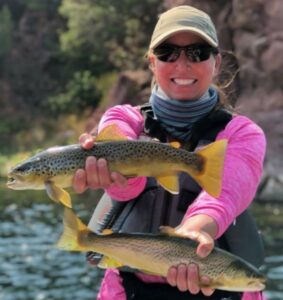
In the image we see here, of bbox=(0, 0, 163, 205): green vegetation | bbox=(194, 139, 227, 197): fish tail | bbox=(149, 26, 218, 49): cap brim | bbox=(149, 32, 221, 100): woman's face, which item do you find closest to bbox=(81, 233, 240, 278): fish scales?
bbox=(194, 139, 227, 197): fish tail

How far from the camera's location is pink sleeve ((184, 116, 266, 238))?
2.64 meters

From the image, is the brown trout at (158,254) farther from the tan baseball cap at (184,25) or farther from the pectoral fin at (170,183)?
the tan baseball cap at (184,25)

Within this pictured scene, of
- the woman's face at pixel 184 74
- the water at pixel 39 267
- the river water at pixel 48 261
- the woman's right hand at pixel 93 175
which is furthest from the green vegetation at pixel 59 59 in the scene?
the woman's right hand at pixel 93 175

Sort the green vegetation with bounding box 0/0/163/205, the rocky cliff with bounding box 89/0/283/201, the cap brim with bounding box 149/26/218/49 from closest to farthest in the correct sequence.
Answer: the cap brim with bounding box 149/26/218/49
the rocky cliff with bounding box 89/0/283/201
the green vegetation with bounding box 0/0/163/205

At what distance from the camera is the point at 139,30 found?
31.1 m

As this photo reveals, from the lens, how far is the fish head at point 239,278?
2.52 metres

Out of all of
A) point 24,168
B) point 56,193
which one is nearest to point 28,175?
point 24,168

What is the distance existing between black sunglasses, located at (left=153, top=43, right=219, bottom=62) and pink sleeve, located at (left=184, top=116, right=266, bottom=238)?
0.30 metres

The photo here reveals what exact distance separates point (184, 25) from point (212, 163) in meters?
0.58

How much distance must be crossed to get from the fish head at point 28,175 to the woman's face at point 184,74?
638 mm

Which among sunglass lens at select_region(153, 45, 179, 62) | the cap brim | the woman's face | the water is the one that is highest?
the cap brim

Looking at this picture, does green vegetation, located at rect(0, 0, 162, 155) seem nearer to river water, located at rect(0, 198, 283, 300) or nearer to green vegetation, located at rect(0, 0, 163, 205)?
green vegetation, located at rect(0, 0, 163, 205)

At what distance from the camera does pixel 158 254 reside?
2.54 meters

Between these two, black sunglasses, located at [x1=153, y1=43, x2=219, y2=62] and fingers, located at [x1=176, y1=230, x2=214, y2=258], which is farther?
black sunglasses, located at [x1=153, y1=43, x2=219, y2=62]
